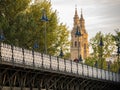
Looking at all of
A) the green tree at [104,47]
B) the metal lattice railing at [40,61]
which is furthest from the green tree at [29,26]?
the green tree at [104,47]

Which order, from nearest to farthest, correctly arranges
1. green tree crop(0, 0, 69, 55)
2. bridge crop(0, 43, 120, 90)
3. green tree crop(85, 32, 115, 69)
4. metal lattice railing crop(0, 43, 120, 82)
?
1. metal lattice railing crop(0, 43, 120, 82)
2. bridge crop(0, 43, 120, 90)
3. green tree crop(0, 0, 69, 55)
4. green tree crop(85, 32, 115, 69)

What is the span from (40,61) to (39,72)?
91.4 inches

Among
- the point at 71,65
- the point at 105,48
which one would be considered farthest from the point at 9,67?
the point at 105,48

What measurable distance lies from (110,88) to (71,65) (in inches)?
1095

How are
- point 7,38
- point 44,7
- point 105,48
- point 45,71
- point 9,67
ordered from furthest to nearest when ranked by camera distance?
1. point 105,48
2. point 44,7
3. point 7,38
4. point 45,71
5. point 9,67

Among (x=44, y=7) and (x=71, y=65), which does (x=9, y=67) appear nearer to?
(x=71, y=65)

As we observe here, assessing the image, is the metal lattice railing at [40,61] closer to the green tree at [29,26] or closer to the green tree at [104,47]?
the green tree at [29,26]

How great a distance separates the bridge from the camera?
57750 mm

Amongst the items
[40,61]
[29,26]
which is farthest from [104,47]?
[40,61]

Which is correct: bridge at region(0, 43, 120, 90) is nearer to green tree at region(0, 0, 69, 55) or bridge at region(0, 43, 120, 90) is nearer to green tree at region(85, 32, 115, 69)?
green tree at region(0, 0, 69, 55)

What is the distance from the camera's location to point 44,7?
114 metres

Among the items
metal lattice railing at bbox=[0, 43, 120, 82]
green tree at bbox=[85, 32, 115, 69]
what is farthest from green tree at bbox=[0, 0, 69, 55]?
green tree at bbox=[85, 32, 115, 69]

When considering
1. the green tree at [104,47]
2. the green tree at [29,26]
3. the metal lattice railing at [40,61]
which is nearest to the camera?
the metal lattice railing at [40,61]

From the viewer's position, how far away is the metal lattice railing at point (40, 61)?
57.2m
